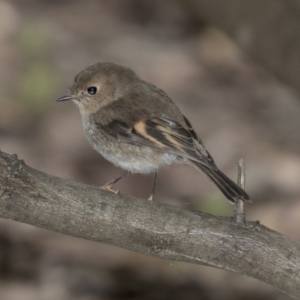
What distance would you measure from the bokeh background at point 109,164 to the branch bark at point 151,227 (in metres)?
1.84

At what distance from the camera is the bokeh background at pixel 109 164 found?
510cm

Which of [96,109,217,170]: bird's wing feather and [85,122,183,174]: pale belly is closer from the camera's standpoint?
[96,109,217,170]: bird's wing feather

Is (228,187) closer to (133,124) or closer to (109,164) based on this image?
(133,124)

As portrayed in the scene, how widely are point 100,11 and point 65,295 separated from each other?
4.35 metres

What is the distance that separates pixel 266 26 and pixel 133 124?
1.45 m

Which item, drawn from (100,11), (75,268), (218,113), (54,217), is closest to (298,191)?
(218,113)

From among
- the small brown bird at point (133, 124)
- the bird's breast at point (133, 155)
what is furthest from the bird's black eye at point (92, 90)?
the bird's breast at point (133, 155)

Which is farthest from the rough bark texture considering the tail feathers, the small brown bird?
the tail feathers

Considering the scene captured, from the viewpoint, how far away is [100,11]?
858 cm

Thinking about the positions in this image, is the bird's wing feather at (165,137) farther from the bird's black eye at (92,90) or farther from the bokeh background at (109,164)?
the bokeh background at (109,164)

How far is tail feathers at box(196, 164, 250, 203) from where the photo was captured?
3.08m

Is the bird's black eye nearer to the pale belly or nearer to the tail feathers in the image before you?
the pale belly

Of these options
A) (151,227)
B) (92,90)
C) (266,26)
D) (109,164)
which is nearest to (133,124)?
(92,90)

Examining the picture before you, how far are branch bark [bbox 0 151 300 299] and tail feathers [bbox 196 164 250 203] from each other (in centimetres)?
11
